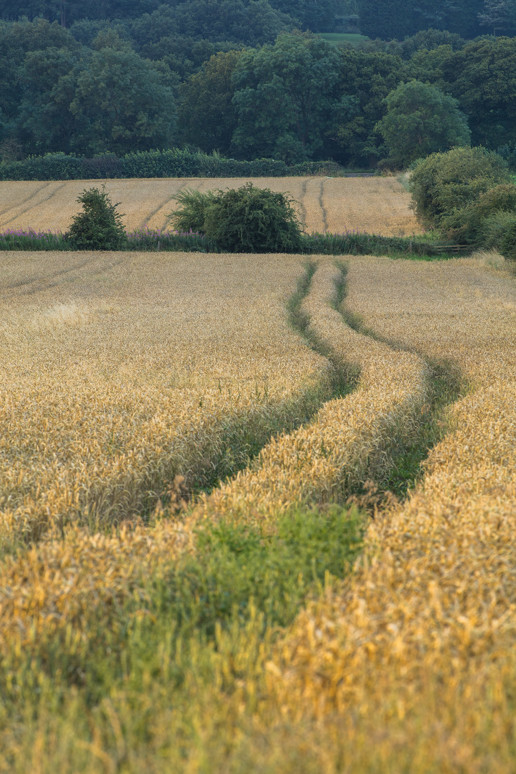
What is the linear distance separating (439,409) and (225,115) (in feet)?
266

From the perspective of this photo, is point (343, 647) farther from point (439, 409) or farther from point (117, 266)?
point (117, 266)

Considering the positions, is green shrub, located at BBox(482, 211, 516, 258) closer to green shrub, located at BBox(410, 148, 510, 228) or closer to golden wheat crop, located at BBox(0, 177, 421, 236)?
green shrub, located at BBox(410, 148, 510, 228)

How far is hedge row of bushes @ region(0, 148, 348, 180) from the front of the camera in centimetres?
6488

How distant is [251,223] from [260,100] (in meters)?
49.7

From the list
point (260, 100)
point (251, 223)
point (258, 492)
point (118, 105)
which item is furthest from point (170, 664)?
point (260, 100)

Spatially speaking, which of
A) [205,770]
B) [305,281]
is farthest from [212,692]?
[305,281]

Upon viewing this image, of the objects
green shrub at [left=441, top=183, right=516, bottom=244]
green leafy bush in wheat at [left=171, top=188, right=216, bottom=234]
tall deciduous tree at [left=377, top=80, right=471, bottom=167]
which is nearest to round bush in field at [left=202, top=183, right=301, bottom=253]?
green leafy bush in wheat at [left=171, top=188, right=216, bottom=234]

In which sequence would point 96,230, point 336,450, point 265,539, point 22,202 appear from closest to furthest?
point 265,539 < point 336,450 < point 96,230 < point 22,202

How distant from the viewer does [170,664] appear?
3156mm

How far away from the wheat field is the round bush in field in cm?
2239

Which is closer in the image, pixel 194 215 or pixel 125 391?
pixel 125 391

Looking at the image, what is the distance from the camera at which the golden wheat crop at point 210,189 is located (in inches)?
1783

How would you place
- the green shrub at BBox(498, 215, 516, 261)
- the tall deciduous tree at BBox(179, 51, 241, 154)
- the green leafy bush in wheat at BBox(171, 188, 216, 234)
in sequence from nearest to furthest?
the green shrub at BBox(498, 215, 516, 261) < the green leafy bush in wheat at BBox(171, 188, 216, 234) < the tall deciduous tree at BBox(179, 51, 241, 154)

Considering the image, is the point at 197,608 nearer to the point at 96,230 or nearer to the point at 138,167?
the point at 96,230
